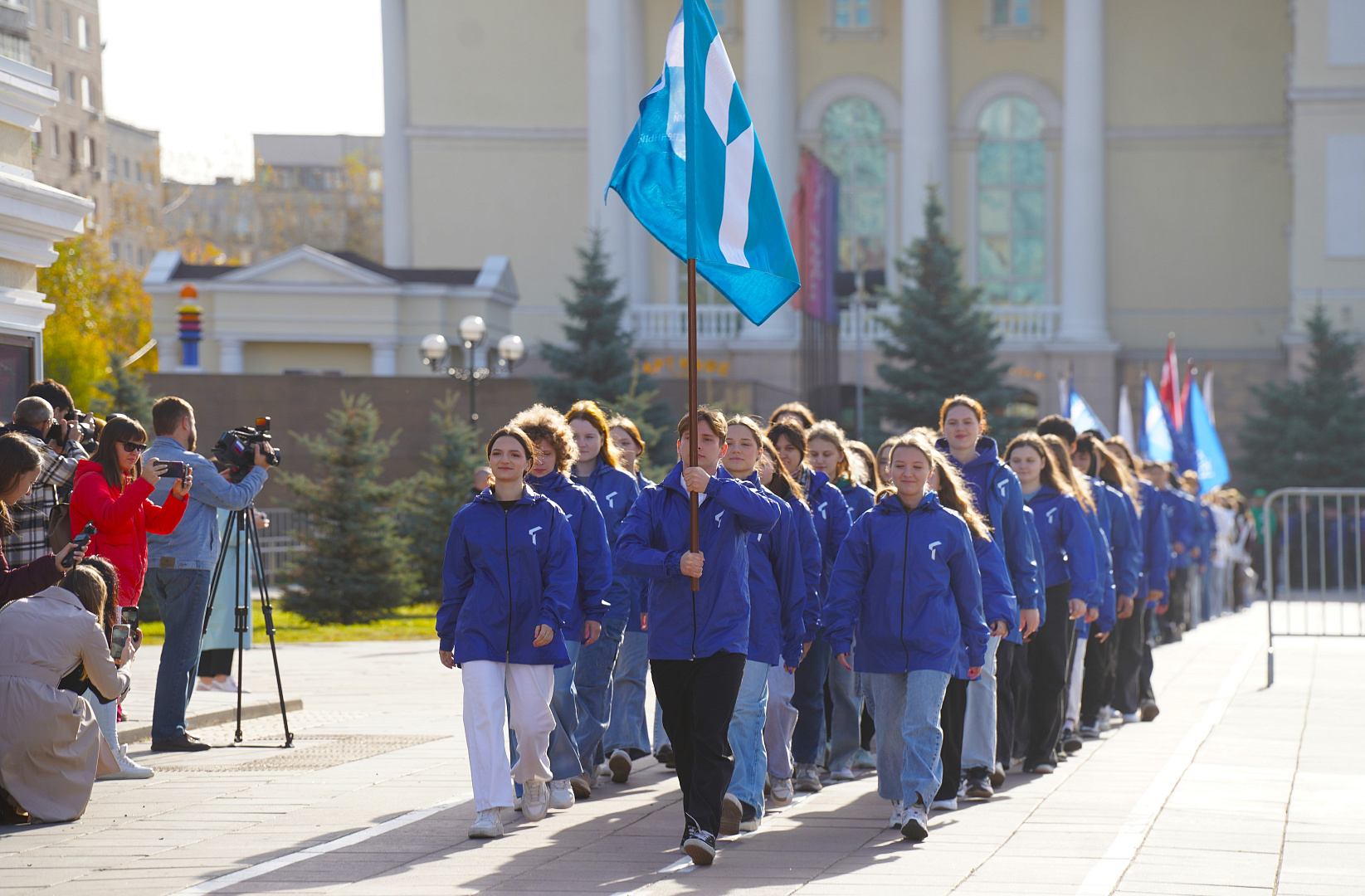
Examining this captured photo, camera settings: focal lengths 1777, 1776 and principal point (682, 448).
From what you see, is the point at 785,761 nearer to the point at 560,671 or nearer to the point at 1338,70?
the point at 560,671

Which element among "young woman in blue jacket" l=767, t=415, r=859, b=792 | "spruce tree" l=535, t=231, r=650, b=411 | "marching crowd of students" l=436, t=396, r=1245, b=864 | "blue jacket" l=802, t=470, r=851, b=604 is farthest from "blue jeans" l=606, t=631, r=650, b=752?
"spruce tree" l=535, t=231, r=650, b=411

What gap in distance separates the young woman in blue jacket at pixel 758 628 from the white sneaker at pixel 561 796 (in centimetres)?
107

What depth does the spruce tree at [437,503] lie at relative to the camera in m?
→ 24.0

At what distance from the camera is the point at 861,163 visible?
49.0m

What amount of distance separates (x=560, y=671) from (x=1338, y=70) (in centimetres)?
3973

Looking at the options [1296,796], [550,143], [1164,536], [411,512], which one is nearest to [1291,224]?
[550,143]

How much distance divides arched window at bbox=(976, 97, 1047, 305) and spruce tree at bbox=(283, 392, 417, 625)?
28.9 m

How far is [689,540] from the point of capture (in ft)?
25.4

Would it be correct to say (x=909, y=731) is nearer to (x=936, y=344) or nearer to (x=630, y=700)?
(x=630, y=700)

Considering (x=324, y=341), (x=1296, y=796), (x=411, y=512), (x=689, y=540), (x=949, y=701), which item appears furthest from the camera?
(x=324, y=341)

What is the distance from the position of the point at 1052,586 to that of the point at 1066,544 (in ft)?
0.86

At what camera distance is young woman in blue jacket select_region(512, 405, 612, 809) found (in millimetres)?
8758

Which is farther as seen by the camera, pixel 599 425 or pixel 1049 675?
pixel 1049 675

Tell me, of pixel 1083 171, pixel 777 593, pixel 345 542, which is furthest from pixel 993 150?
pixel 777 593
